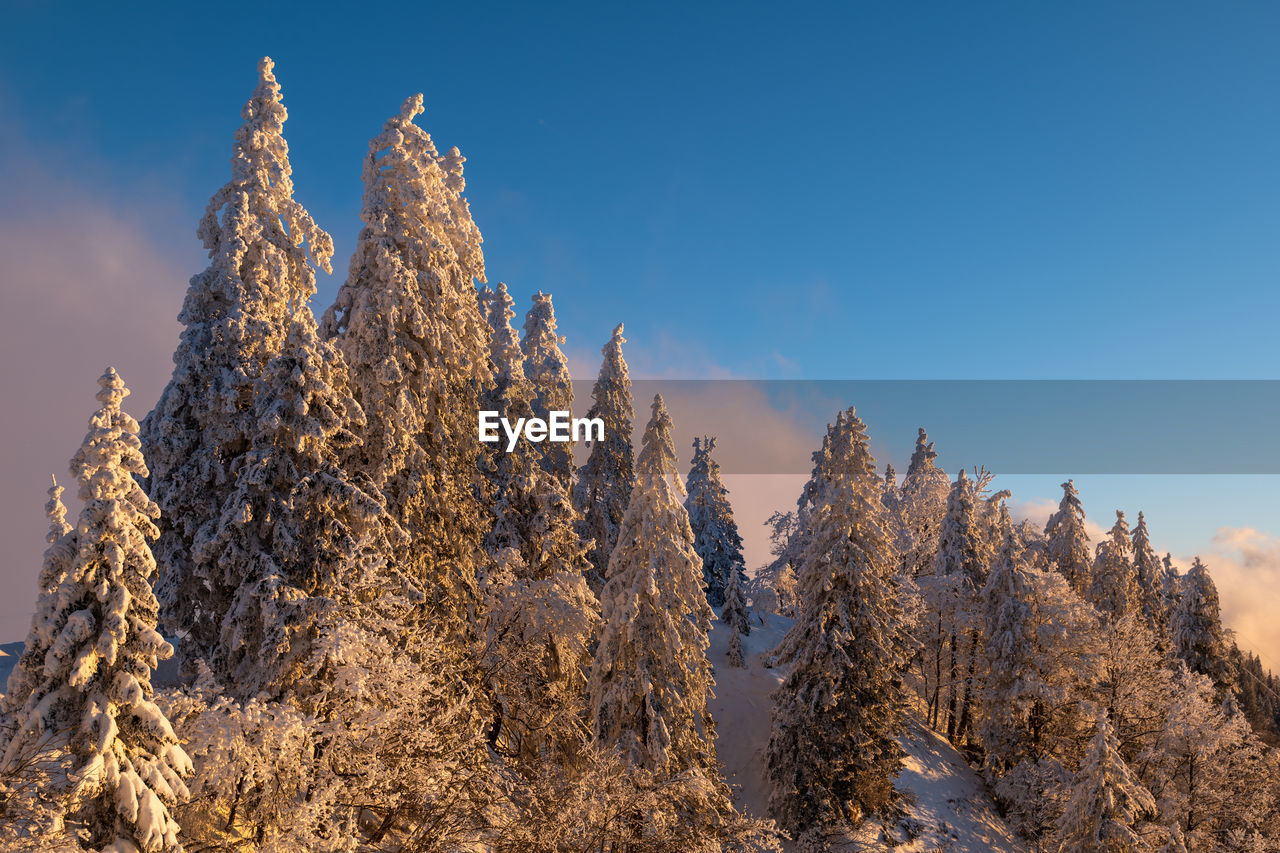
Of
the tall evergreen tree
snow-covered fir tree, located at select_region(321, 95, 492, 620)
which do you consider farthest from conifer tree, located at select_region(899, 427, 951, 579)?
snow-covered fir tree, located at select_region(321, 95, 492, 620)

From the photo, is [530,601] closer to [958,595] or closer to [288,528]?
[288,528]

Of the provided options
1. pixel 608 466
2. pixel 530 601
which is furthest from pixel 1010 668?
pixel 530 601

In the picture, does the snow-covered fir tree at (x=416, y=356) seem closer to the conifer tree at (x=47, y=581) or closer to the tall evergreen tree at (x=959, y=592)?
the conifer tree at (x=47, y=581)

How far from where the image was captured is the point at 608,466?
118ft

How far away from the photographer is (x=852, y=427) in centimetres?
2792

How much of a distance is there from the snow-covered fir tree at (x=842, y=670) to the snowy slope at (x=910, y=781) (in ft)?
5.23

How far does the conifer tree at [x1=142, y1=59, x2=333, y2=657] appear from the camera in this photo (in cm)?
1539

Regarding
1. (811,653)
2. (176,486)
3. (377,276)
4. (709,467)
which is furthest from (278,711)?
(709,467)

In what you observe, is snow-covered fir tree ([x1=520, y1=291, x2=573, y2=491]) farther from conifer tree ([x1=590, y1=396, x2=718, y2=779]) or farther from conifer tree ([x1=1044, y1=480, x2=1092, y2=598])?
conifer tree ([x1=1044, y1=480, x2=1092, y2=598])

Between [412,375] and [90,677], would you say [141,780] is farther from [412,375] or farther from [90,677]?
[412,375]

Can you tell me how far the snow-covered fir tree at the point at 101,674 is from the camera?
9078 millimetres

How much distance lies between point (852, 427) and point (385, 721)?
68.4 ft

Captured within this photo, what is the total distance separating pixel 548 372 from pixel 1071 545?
39.1m

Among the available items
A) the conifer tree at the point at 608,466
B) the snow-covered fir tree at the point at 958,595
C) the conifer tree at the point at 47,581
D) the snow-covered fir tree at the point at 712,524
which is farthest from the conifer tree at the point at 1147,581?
the conifer tree at the point at 47,581
